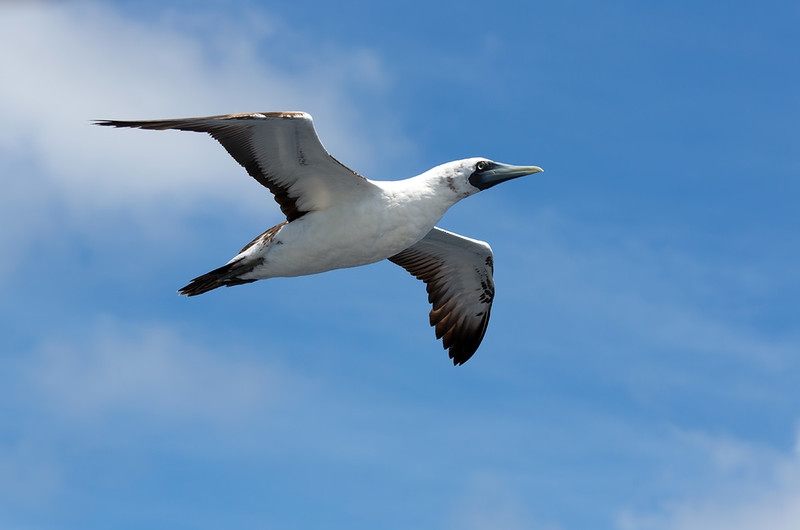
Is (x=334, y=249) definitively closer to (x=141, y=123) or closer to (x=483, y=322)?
(x=141, y=123)

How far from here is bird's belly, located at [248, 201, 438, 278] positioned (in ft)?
52.1

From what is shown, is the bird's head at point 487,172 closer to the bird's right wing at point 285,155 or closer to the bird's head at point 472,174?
the bird's head at point 472,174

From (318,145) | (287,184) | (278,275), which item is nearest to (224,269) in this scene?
(278,275)

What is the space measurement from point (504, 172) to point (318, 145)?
11.4ft

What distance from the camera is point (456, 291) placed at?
20.7 metres

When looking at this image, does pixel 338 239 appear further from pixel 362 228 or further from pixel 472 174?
pixel 472 174

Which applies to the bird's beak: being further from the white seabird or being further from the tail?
the tail

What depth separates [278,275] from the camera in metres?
16.7

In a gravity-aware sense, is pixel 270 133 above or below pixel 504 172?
below

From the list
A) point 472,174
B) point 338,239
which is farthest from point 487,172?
point 338,239

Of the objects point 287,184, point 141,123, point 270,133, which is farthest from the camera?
point 287,184

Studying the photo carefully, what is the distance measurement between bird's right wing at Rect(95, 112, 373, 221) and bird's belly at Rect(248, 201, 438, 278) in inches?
13.0

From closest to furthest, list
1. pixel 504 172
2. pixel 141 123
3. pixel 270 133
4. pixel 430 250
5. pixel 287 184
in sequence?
pixel 141 123 < pixel 270 133 < pixel 287 184 < pixel 504 172 < pixel 430 250

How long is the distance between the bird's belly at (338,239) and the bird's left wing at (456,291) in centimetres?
395
